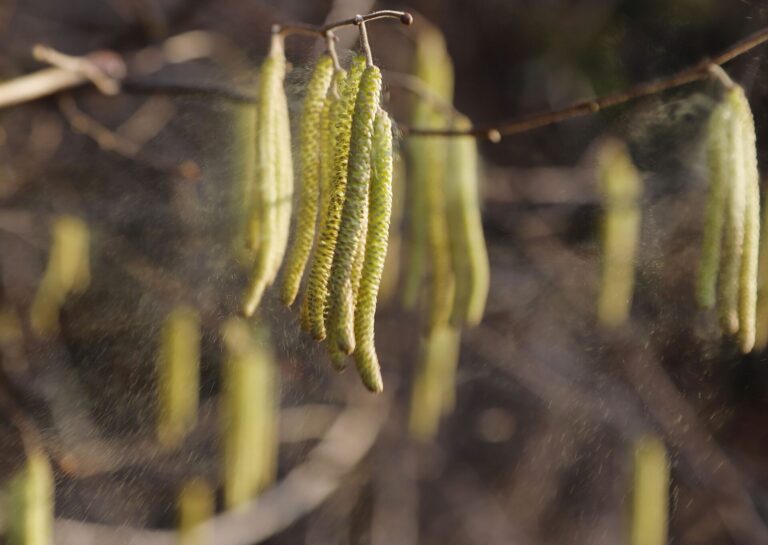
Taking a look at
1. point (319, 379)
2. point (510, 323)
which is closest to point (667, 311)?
point (510, 323)

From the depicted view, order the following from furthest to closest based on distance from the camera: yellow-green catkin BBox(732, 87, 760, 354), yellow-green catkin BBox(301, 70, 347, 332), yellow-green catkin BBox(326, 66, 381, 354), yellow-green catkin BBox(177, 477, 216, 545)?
yellow-green catkin BBox(177, 477, 216, 545)
yellow-green catkin BBox(732, 87, 760, 354)
yellow-green catkin BBox(301, 70, 347, 332)
yellow-green catkin BBox(326, 66, 381, 354)

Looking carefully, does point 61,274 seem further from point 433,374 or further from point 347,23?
point 347,23

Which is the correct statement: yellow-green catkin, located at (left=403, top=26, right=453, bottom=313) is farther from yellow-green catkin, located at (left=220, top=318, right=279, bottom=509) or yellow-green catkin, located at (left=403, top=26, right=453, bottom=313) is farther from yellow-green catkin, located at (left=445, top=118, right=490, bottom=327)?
yellow-green catkin, located at (left=220, top=318, right=279, bottom=509)

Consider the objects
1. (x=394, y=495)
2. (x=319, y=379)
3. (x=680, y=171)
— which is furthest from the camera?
(x=394, y=495)

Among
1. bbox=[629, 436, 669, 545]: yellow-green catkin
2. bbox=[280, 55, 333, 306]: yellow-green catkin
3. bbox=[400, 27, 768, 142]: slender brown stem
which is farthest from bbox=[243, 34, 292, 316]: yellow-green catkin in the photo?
bbox=[629, 436, 669, 545]: yellow-green catkin

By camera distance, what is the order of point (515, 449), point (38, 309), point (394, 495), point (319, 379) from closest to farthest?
point (38, 309) → point (319, 379) → point (394, 495) → point (515, 449)

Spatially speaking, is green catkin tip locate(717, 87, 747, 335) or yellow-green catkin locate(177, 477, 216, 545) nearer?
green catkin tip locate(717, 87, 747, 335)

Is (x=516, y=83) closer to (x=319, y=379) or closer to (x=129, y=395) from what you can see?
(x=319, y=379)
